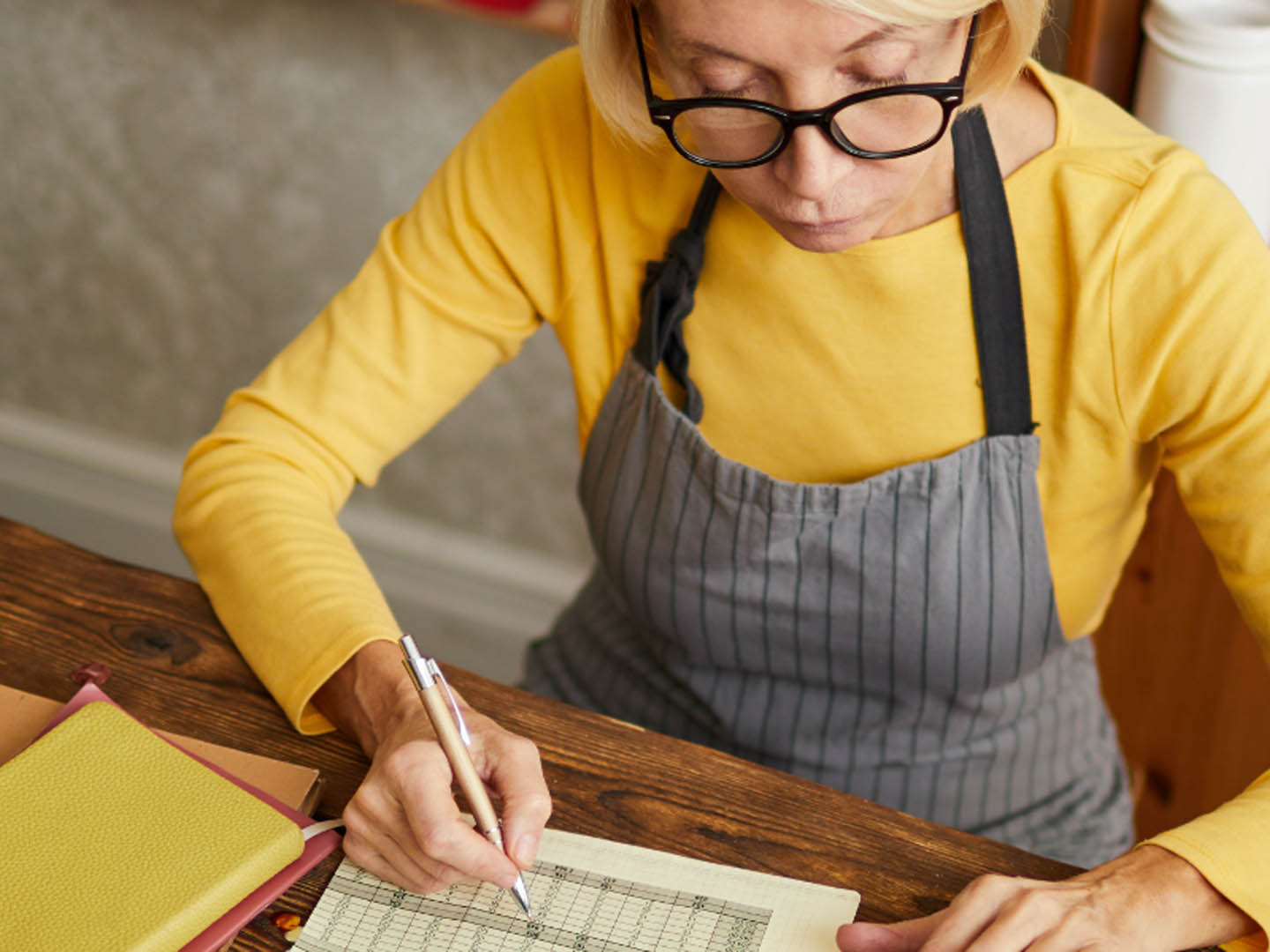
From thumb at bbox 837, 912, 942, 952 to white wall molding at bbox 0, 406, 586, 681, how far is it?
5.44 feet

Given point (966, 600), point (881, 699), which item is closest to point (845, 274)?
point (966, 600)

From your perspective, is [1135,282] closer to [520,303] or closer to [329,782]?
[520,303]

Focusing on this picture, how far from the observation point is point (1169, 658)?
68.0 inches

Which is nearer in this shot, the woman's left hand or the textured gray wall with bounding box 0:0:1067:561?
the woman's left hand

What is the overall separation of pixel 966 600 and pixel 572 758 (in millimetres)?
393

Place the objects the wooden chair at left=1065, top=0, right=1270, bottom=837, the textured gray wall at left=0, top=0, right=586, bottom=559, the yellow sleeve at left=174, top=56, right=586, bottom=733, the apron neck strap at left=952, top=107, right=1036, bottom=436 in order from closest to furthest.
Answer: the apron neck strap at left=952, top=107, right=1036, bottom=436, the yellow sleeve at left=174, top=56, right=586, bottom=733, the wooden chair at left=1065, top=0, right=1270, bottom=837, the textured gray wall at left=0, top=0, right=586, bottom=559

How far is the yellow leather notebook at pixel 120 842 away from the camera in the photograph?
0.84m

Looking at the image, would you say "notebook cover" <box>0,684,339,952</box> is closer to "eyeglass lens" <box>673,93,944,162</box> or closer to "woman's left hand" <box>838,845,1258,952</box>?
"woman's left hand" <box>838,845,1258,952</box>

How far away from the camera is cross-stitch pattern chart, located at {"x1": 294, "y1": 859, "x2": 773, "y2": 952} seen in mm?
877

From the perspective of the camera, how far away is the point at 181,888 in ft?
2.84

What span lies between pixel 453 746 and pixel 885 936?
303 millimetres

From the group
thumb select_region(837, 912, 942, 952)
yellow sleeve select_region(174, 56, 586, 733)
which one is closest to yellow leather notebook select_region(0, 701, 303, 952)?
yellow sleeve select_region(174, 56, 586, 733)

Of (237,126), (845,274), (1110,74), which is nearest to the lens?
(845,274)

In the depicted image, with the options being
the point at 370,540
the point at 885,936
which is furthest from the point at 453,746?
the point at 370,540
